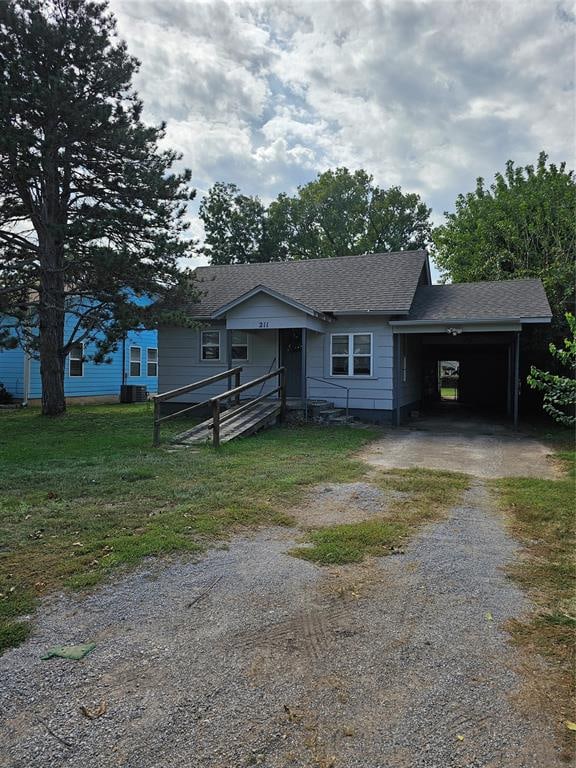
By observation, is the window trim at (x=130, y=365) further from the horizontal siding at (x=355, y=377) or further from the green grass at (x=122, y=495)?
the green grass at (x=122, y=495)

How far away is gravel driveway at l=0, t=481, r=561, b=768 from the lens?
2086mm

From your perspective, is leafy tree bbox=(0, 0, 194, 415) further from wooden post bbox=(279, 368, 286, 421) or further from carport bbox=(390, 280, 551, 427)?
carport bbox=(390, 280, 551, 427)

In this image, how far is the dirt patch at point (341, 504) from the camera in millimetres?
5332

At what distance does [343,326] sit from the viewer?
14281mm

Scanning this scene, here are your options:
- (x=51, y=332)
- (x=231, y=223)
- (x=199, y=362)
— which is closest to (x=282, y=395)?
(x=199, y=362)

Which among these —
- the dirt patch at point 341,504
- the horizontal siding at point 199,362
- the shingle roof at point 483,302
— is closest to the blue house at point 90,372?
the horizontal siding at point 199,362

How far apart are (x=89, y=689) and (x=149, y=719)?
0.42 metres

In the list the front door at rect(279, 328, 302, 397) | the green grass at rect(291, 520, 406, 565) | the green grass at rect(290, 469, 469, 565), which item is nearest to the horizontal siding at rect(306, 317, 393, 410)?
the front door at rect(279, 328, 302, 397)

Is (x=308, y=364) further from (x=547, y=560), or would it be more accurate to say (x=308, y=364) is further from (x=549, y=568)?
(x=549, y=568)

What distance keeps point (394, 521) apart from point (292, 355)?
10165 mm

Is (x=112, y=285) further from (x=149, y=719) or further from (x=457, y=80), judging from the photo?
(x=149, y=719)

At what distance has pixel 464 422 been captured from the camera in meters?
15.0

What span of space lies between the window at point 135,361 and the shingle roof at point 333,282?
633 centimetres

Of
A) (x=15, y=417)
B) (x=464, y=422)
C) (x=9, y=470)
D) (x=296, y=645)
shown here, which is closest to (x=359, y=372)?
(x=464, y=422)
